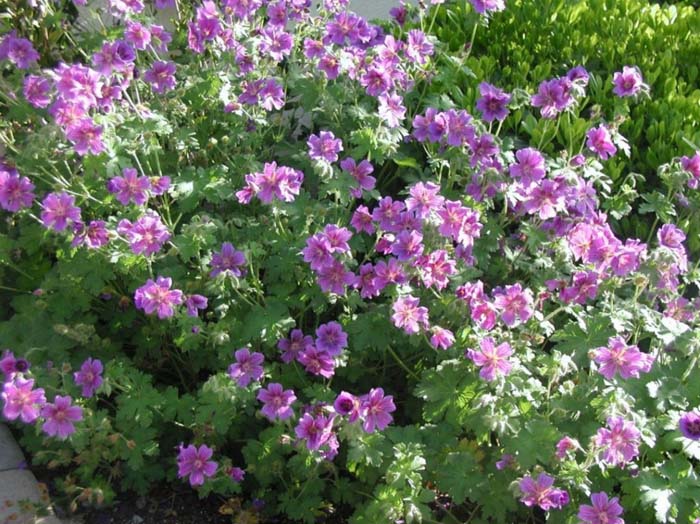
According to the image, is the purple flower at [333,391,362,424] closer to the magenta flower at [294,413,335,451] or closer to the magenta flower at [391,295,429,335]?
the magenta flower at [294,413,335,451]

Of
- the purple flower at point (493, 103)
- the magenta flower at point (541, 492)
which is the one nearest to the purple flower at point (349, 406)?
the magenta flower at point (541, 492)

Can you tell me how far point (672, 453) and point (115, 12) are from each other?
7.67ft

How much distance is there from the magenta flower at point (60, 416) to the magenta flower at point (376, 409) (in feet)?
2.71

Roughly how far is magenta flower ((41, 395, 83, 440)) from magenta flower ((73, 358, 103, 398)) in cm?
16

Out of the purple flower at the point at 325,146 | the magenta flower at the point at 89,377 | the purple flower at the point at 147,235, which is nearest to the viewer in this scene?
the purple flower at the point at 147,235

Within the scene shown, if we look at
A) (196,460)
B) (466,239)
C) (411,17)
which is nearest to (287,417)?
(196,460)

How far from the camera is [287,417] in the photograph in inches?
105

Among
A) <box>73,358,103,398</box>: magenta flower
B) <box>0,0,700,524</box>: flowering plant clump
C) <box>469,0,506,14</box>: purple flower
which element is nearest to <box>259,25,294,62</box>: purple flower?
<box>0,0,700,524</box>: flowering plant clump

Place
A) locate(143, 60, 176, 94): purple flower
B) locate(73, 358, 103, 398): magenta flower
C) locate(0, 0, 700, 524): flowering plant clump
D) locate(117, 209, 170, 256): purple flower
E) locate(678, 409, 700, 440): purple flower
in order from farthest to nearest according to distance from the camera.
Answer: locate(143, 60, 176, 94): purple flower, locate(73, 358, 103, 398): magenta flower, locate(117, 209, 170, 256): purple flower, locate(0, 0, 700, 524): flowering plant clump, locate(678, 409, 700, 440): purple flower

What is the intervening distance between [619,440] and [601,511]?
20cm

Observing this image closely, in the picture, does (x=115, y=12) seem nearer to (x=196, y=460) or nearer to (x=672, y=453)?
(x=196, y=460)

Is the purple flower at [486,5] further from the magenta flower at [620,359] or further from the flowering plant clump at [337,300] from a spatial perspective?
the magenta flower at [620,359]

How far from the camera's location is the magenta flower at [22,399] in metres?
2.51

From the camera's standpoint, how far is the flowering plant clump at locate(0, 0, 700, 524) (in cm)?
255
